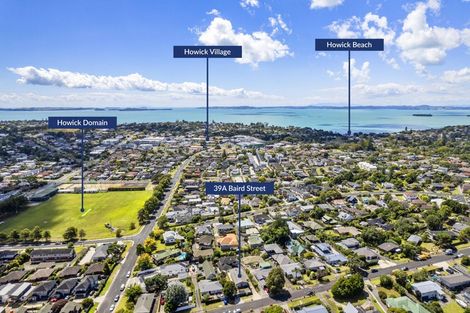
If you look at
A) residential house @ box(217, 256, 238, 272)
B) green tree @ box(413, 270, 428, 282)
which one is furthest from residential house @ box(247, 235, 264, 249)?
green tree @ box(413, 270, 428, 282)

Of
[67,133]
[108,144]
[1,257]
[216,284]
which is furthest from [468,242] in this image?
[67,133]

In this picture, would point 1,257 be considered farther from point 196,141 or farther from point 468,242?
point 196,141

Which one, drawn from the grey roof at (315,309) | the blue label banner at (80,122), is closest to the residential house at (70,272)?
the grey roof at (315,309)

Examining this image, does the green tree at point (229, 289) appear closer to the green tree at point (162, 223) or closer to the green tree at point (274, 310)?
the green tree at point (274, 310)

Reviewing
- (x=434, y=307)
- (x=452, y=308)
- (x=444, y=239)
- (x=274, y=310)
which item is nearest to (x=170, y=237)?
(x=274, y=310)

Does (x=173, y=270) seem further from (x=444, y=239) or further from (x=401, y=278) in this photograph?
(x=444, y=239)

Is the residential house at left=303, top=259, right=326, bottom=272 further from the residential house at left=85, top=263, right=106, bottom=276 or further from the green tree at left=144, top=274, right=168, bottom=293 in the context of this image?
the residential house at left=85, top=263, right=106, bottom=276
